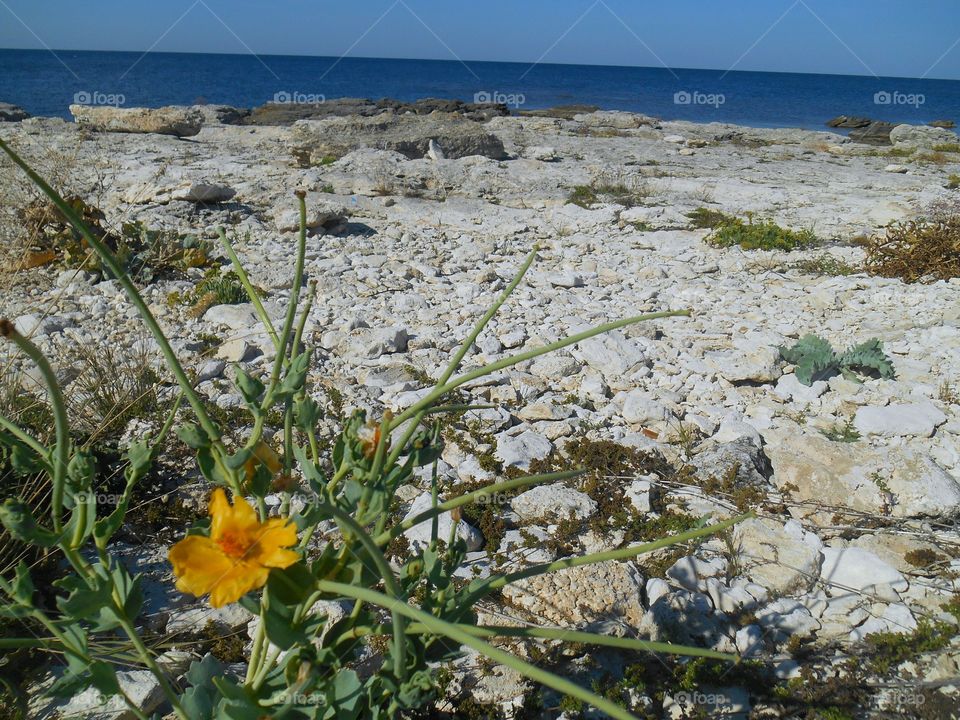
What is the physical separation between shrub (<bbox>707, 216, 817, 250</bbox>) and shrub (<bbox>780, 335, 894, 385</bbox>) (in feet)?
6.96

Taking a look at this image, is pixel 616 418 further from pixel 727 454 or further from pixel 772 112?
pixel 772 112

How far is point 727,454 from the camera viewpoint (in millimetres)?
2686

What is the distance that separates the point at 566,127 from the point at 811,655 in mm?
15242

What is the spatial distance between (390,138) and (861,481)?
7.79 meters

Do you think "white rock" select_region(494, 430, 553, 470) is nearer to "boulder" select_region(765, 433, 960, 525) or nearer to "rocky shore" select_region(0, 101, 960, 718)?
"rocky shore" select_region(0, 101, 960, 718)

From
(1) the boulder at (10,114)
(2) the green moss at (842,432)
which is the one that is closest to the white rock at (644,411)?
(2) the green moss at (842,432)

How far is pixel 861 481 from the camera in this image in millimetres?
2537

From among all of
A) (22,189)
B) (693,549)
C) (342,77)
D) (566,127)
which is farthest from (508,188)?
(342,77)

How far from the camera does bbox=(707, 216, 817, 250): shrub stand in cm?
537

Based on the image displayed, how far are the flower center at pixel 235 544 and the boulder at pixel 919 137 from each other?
17.7m
